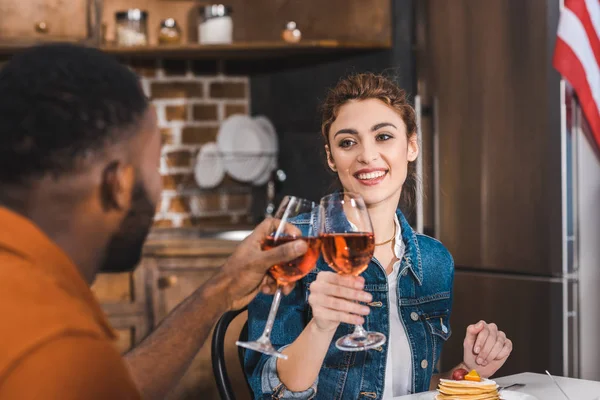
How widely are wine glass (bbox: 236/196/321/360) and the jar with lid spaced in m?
2.34

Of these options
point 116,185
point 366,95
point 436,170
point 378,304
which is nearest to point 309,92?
point 436,170

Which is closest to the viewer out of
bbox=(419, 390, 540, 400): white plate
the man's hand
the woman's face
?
the man's hand

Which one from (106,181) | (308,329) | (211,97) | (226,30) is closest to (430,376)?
(308,329)

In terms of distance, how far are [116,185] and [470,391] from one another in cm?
73

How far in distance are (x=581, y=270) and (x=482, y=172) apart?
1.55ft

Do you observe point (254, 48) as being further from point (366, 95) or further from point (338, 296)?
point (338, 296)

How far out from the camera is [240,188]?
3717mm

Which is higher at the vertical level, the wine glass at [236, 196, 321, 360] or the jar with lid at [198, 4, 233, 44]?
the jar with lid at [198, 4, 233, 44]

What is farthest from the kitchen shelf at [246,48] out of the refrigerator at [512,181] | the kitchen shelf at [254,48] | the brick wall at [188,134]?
the refrigerator at [512,181]

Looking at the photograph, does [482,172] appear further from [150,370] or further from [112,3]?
[150,370]

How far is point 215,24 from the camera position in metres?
3.38

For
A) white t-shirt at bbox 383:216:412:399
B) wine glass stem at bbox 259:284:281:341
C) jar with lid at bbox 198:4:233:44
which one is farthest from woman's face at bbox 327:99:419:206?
jar with lid at bbox 198:4:233:44

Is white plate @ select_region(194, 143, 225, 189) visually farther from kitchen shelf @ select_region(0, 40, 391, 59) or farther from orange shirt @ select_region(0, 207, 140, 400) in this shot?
orange shirt @ select_region(0, 207, 140, 400)

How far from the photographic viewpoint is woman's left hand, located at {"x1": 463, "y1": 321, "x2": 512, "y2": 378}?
4.91ft
